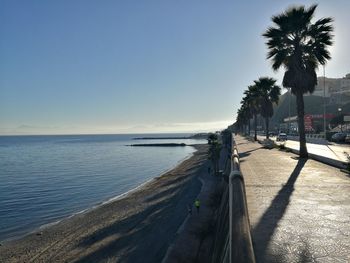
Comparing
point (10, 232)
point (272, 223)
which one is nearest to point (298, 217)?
point (272, 223)

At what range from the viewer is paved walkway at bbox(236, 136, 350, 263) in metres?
6.06

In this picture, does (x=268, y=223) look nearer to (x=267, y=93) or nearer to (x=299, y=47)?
(x=299, y=47)

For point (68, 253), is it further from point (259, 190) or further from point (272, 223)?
point (272, 223)

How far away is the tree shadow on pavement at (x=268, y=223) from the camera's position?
610 centimetres

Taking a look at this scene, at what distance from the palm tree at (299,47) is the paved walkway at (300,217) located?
1102cm

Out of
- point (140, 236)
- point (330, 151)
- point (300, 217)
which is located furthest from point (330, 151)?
point (300, 217)

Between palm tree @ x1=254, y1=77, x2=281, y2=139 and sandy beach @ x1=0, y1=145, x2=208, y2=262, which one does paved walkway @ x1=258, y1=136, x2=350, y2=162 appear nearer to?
sandy beach @ x1=0, y1=145, x2=208, y2=262

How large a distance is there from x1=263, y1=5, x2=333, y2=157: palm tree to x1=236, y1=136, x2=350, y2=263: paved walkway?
11.0m

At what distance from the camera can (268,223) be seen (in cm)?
785

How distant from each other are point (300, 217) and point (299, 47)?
19109 mm

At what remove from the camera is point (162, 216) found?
26.4 meters

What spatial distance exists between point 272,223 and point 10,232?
23.5 meters

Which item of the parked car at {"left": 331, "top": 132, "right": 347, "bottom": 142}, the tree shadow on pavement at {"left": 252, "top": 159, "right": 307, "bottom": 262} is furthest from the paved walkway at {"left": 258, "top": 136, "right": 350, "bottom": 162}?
the parked car at {"left": 331, "top": 132, "right": 347, "bottom": 142}

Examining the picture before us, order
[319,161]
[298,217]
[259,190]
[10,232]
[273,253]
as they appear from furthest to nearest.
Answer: [10,232]
[319,161]
[259,190]
[298,217]
[273,253]
